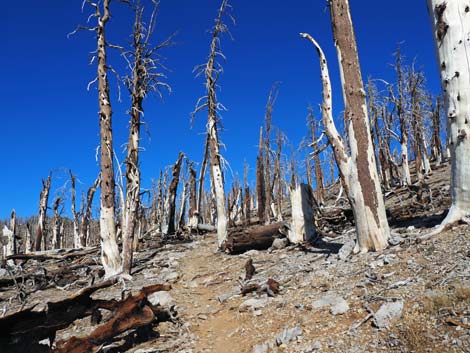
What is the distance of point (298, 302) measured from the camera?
223 inches

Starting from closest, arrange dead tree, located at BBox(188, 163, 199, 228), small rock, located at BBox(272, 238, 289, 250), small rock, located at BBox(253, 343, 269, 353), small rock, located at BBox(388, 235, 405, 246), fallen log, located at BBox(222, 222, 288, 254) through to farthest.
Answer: small rock, located at BBox(253, 343, 269, 353) → small rock, located at BBox(388, 235, 405, 246) → small rock, located at BBox(272, 238, 289, 250) → fallen log, located at BBox(222, 222, 288, 254) → dead tree, located at BBox(188, 163, 199, 228)

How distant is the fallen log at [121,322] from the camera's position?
446 centimetres

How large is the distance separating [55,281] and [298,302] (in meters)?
7.73

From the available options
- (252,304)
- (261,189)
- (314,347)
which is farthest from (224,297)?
(261,189)

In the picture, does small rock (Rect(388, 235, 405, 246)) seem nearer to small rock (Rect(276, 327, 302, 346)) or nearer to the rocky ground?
the rocky ground

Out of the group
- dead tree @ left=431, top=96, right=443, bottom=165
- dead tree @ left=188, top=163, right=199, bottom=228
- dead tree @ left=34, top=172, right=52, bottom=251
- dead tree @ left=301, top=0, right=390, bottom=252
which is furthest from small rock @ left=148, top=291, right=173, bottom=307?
dead tree @ left=431, top=96, right=443, bottom=165

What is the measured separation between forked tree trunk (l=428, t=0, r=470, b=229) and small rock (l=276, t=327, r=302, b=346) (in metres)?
3.31

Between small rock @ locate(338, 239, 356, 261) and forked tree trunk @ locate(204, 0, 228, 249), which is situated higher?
forked tree trunk @ locate(204, 0, 228, 249)

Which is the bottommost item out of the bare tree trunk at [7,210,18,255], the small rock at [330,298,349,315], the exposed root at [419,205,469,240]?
the small rock at [330,298,349,315]

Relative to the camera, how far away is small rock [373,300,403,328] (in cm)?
409

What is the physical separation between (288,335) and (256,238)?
6.71 metres

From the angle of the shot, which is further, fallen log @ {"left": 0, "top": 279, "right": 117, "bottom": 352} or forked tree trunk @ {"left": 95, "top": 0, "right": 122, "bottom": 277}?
forked tree trunk @ {"left": 95, "top": 0, "right": 122, "bottom": 277}

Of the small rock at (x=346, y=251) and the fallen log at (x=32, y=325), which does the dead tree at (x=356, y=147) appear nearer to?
the small rock at (x=346, y=251)

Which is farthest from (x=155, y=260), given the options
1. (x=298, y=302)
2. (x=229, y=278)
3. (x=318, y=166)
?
(x=318, y=166)
